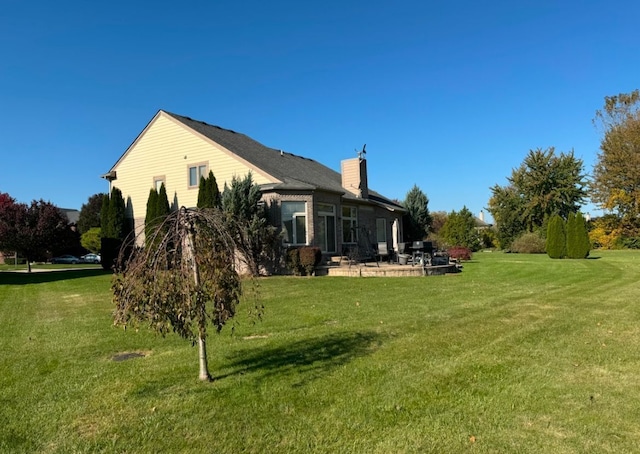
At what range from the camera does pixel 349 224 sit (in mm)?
21781

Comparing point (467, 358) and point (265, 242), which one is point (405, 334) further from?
point (265, 242)

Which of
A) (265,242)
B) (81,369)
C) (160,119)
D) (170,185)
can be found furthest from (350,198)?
(81,369)

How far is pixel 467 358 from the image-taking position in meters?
5.20

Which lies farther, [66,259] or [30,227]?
[66,259]

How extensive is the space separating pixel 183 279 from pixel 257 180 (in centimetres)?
1515

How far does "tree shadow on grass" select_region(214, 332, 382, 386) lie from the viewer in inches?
192

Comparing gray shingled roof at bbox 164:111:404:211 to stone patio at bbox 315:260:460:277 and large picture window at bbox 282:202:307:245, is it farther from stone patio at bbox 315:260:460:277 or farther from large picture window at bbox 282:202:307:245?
stone patio at bbox 315:260:460:277

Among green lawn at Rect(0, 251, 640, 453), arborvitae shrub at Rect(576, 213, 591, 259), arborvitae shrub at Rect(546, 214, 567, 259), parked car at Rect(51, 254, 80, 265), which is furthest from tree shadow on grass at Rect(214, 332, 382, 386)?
parked car at Rect(51, 254, 80, 265)

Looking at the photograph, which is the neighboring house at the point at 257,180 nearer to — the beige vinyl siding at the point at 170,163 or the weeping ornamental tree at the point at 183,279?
the beige vinyl siding at the point at 170,163

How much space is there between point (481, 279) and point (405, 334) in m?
8.35

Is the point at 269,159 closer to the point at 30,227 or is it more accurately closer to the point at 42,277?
Result: the point at 42,277

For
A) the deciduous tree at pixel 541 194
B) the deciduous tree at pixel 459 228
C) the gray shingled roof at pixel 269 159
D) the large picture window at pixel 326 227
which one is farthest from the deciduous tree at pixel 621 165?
the large picture window at pixel 326 227

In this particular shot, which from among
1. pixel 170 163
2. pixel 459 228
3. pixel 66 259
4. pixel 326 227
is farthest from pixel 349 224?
pixel 66 259

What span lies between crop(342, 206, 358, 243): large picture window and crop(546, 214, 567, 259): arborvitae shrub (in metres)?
11.1
